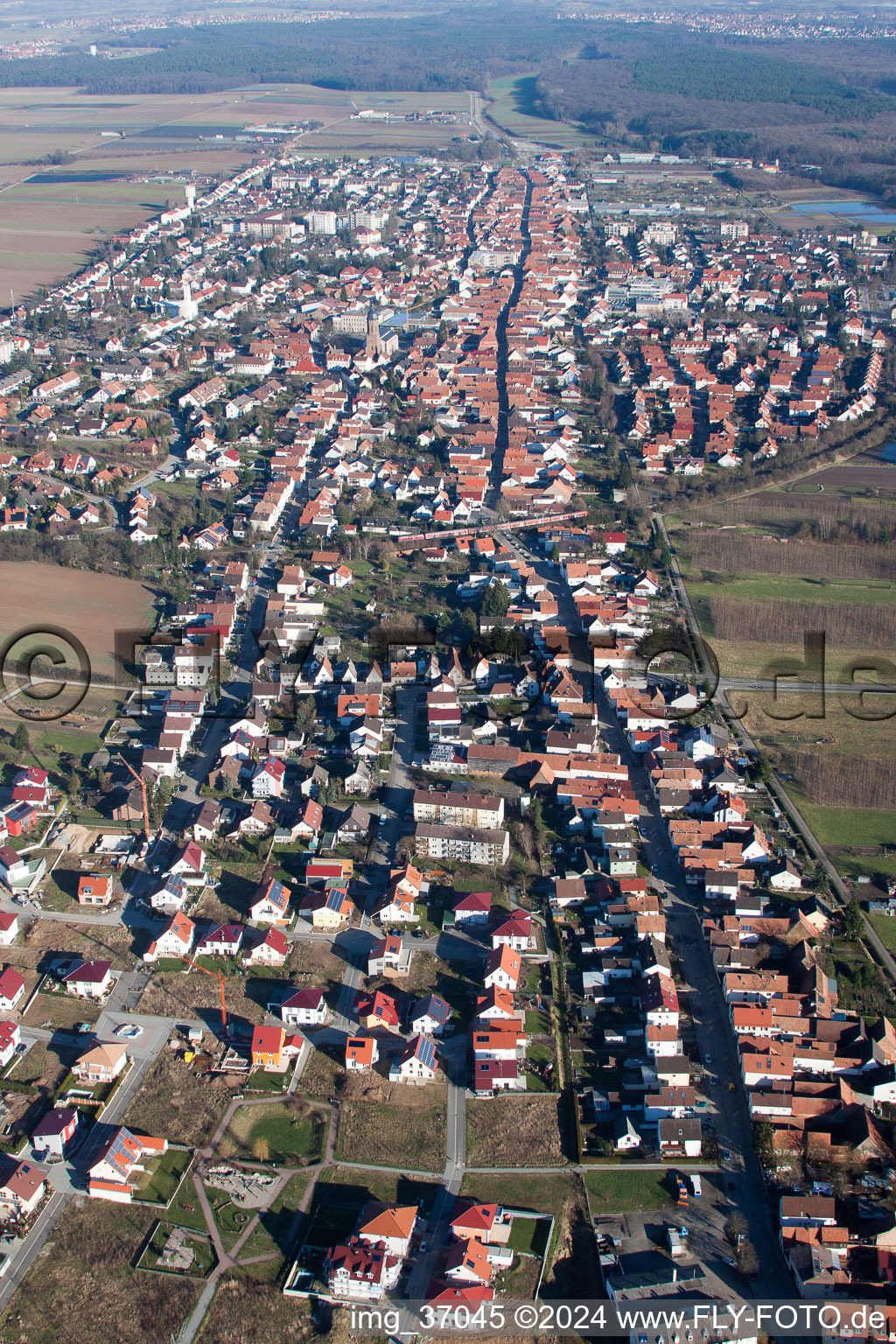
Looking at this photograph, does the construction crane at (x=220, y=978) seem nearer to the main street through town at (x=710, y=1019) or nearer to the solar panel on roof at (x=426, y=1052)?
the solar panel on roof at (x=426, y=1052)

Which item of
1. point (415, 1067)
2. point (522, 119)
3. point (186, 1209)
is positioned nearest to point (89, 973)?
point (186, 1209)

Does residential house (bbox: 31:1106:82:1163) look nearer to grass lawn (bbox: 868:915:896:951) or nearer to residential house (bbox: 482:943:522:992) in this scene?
residential house (bbox: 482:943:522:992)

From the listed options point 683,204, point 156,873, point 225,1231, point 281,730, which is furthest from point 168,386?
point 683,204

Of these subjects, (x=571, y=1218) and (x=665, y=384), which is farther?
(x=665, y=384)

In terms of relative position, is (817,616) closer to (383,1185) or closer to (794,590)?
(794,590)

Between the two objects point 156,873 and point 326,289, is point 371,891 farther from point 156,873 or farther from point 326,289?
point 326,289

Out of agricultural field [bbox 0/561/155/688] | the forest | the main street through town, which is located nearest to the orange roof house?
the main street through town

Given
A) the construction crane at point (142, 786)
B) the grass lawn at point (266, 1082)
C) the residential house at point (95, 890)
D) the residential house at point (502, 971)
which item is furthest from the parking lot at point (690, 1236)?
the construction crane at point (142, 786)
